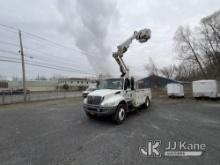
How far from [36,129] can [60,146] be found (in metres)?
2.27

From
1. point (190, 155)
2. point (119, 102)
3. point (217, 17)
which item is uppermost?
point (217, 17)

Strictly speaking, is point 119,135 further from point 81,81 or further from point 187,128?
point 81,81

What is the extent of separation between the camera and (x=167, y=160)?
10.7ft

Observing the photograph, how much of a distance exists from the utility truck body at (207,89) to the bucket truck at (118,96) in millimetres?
8033

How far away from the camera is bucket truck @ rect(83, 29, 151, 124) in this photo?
5.93 metres

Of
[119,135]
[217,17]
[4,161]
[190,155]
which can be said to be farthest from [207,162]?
[217,17]

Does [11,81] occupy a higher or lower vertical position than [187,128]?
higher

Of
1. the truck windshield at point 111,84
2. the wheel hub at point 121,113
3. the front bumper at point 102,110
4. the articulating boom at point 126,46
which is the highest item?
the articulating boom at point 126,46

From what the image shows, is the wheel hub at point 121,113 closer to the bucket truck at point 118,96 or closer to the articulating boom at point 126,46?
the bucket truck at point 118,96

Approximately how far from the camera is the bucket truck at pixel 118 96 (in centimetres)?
593

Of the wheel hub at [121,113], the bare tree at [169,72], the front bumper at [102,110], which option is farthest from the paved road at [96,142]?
the bare tree at [169,72]

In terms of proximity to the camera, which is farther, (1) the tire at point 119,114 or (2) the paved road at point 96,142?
(1) the tire at point 119,114

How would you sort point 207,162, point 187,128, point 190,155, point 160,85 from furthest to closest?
point 160,85, point 187,128, point 190,155, point 207,162

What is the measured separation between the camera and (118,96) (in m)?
6.38
